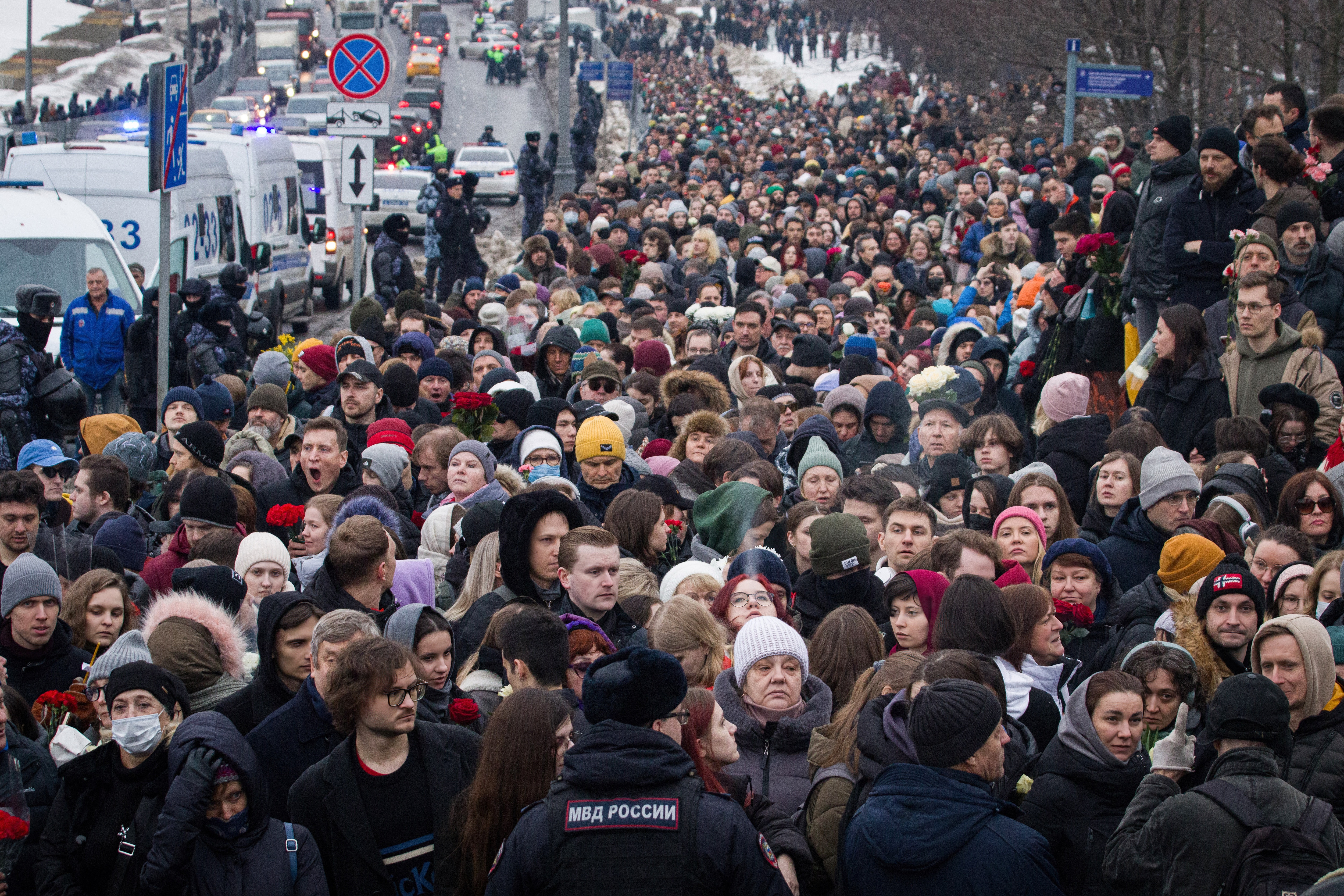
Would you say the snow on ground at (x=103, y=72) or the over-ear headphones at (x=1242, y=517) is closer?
the over-ear headphones at (x=1242, y=517)

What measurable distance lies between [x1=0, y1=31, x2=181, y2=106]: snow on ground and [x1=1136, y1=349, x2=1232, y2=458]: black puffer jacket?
194 feet

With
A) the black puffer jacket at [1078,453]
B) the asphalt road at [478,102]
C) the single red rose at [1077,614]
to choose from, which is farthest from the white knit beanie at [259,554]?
the asphalt road at [478,102]

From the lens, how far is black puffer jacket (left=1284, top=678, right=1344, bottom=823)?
4.61 meters

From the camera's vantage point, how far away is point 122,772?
4656 mm

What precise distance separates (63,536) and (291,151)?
16599 millimetres

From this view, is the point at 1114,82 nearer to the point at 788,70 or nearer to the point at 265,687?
the point at 265,687

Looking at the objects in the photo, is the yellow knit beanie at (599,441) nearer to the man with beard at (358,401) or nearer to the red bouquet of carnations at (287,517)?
the red bouquet of carnations at (287,517)

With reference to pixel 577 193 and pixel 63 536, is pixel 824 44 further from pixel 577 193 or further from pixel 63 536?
pixel 63 536

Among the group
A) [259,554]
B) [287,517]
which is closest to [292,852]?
[259,554]

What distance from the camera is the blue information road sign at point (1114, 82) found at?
2039 centimetres

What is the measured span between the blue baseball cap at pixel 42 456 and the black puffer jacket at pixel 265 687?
12.6 feet

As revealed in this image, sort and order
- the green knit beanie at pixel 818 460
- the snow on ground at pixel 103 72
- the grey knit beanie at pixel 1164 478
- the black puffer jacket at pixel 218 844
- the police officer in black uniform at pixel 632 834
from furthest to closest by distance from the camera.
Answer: the snow on ground at pixel 103 72, the green knit beanie at pixel 818 460, the grey knit beanie at pixel 1164 478, the black puffer jacket at pixel 218 844, the police officer in black uniform at pixel 632 834

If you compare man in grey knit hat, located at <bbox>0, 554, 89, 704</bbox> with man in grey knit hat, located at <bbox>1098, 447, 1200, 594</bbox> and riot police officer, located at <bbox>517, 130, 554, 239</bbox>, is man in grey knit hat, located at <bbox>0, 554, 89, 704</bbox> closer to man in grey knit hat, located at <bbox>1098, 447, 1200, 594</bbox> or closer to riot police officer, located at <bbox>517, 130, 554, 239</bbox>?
man in grey knit hat, located at <bbox>1098, 447, 1200, 594</bbox>

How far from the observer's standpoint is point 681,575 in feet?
22.3
